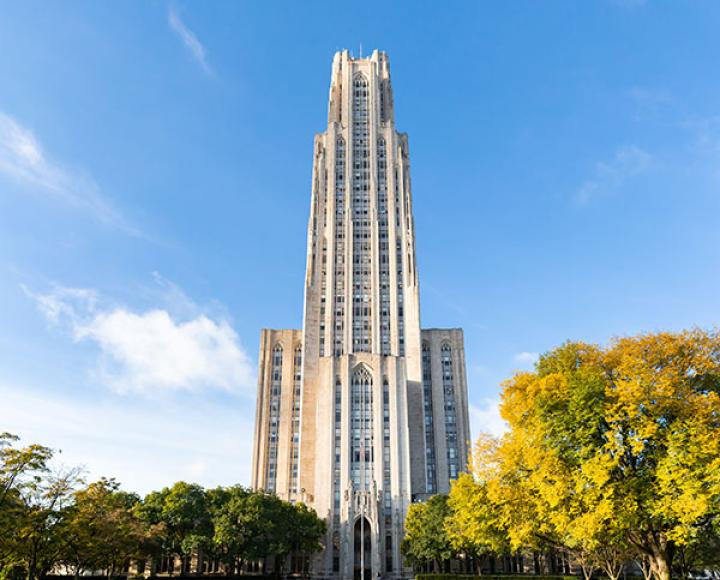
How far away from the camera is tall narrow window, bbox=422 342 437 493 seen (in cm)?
10938

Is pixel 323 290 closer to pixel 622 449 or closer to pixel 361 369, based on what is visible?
pixel 361 369

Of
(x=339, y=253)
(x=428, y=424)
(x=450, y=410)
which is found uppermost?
(x=339, y=253)

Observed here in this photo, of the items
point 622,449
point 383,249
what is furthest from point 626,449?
point 383,249

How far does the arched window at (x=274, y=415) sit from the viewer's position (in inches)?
4453

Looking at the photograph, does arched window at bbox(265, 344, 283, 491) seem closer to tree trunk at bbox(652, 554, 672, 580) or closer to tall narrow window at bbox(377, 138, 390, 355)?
tall narrow window at bbox(377, 138, 390, 355)

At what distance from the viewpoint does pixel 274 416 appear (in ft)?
387

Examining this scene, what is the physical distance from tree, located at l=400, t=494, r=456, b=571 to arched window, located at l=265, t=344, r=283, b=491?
41622 millimetres

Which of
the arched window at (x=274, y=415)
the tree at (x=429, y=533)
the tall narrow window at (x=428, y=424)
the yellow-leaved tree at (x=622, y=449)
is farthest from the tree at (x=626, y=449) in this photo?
the arched window at (x=274, y=415)

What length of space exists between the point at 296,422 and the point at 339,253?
122 ft

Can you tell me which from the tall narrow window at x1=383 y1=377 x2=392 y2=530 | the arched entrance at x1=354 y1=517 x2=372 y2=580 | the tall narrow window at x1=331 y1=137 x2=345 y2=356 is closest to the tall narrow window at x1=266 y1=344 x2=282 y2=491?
the tall narrow window at x1=331 y1=137 x2=345 y2=356

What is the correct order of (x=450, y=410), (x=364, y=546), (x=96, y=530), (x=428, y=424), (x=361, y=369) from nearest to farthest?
(x=96, y=530), (x=364, y=546), (x=361, y=369), (x=428, y=424), (x=450, y=410)

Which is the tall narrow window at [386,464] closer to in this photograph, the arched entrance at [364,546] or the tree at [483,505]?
the arched entrance at [364,546]

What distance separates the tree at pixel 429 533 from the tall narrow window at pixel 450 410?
33394 mm

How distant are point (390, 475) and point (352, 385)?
1720 centimetres
